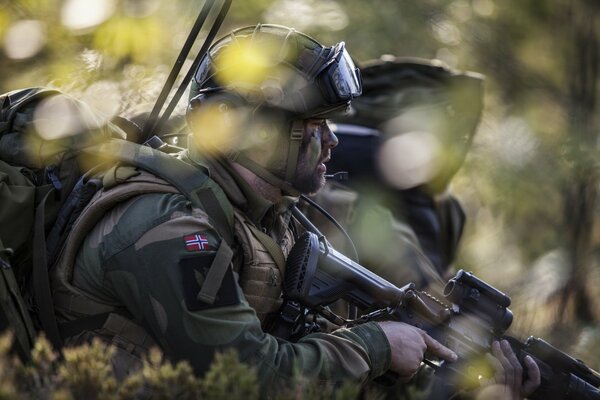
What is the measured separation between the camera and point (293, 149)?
3.81 m

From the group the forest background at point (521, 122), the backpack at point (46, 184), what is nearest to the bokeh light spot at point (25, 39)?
the forest background at point (521, 122)

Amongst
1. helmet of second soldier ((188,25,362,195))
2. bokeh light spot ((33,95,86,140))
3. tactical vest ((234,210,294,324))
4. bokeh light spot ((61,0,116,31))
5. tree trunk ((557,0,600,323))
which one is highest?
helmet of second soldier ((188,25,362,195))

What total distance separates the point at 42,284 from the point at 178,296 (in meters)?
0.52

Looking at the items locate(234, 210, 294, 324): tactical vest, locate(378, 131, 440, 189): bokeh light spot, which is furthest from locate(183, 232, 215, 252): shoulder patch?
locate(378, 131, 440, 189): bokeh light spot

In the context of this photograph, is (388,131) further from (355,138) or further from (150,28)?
(150,28)

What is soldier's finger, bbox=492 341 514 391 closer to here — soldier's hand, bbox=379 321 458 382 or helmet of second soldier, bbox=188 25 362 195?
soldier's hand, bbox=379 321 458 382

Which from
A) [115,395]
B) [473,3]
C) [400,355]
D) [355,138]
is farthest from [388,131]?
[473,3]

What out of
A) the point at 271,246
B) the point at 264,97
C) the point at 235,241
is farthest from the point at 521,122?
the point at 235,241

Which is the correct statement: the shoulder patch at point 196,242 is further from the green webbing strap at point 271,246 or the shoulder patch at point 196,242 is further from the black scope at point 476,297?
the black scope at point 476,297

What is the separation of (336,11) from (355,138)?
2.71 metres

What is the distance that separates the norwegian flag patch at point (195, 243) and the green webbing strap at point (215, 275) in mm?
52

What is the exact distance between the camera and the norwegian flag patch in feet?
10.8

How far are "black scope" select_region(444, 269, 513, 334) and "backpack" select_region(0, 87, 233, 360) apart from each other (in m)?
1.08

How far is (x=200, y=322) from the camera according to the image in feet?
10.6
